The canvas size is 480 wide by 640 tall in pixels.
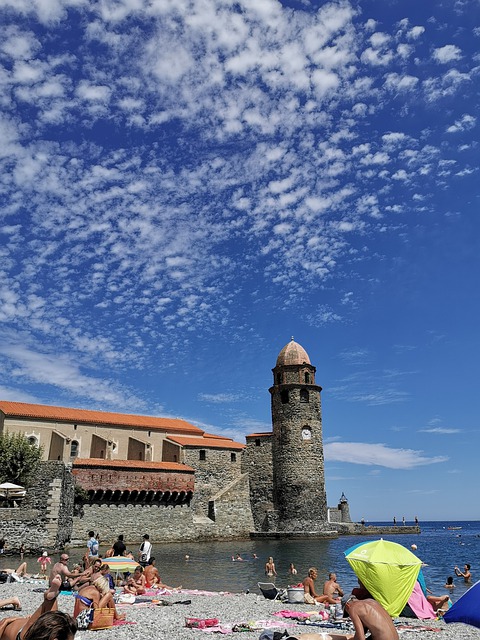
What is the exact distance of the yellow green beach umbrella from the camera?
8602mm

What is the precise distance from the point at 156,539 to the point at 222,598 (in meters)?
23.3

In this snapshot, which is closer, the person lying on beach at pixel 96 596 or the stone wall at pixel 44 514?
the person lying on beach at pixel 96 596

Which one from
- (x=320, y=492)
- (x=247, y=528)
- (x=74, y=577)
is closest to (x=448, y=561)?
(x=320, y=492)

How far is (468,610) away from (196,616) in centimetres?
685

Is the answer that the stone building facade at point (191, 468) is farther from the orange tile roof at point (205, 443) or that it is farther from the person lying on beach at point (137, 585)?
the person lying on beach at point (137, 585)

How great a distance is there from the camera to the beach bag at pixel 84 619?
880 cm

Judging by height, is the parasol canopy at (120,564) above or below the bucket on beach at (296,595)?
above

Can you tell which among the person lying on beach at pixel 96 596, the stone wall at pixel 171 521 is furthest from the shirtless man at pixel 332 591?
the stone wall at pixel 171 521

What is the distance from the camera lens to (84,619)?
8.88 metres

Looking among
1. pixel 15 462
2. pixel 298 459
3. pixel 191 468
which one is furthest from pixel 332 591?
pixel 298 459

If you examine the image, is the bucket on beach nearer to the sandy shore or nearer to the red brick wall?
the sandy shore

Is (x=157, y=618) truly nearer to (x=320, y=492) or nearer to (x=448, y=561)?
(x=448, y=561)

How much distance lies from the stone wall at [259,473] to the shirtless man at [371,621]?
3903cm

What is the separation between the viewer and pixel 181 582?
17953 mm
